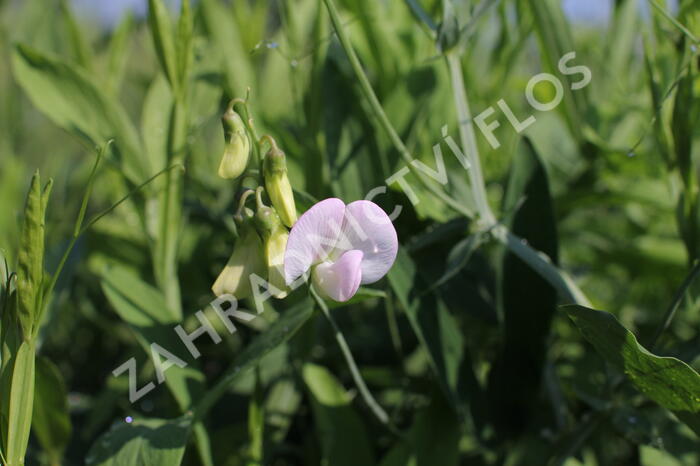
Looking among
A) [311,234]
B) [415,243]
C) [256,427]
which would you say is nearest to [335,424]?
[256,427]

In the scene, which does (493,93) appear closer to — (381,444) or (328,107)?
(328,107)

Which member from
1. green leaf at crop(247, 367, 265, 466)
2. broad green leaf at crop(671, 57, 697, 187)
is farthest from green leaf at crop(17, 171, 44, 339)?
broad green leaf at crop(671, 57, 697, 187)

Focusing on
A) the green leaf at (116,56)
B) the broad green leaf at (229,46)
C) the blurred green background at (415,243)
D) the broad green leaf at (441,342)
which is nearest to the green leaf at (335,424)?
the blurred green background at (415,243)

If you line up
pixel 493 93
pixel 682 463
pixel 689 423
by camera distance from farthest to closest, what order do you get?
pixel 493 93
pixel 682 463
pixel 689 423

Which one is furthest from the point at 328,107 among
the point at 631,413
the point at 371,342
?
the point at 631,413

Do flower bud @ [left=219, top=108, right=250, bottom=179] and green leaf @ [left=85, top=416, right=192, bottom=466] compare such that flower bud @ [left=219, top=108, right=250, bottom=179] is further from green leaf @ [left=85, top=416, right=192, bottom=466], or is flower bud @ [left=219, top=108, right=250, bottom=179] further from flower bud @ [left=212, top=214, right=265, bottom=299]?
green leaf @ [left=85, top=416, right=192, bottom=466]

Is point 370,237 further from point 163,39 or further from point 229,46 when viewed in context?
point 229,46
